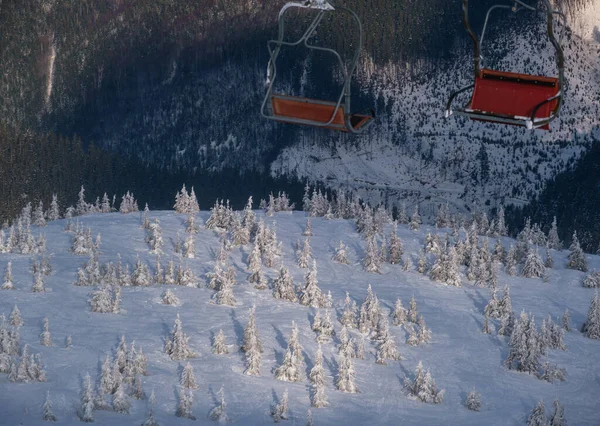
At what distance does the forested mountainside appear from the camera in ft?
504

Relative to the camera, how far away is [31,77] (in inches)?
6703

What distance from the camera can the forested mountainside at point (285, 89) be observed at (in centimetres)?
15375

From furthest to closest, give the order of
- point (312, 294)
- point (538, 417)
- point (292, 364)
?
1. point (312, 294)
2. point (292, 364)
3. point (538, 417)

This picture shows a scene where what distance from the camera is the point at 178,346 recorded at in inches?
2068

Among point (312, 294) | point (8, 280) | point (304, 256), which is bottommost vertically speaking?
point (312, 294)

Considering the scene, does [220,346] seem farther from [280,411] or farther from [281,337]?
[280,411]

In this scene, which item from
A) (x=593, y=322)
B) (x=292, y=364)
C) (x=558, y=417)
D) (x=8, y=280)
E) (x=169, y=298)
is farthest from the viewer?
(x=593, y=322)

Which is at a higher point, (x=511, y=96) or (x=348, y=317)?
(x=511, y=96)

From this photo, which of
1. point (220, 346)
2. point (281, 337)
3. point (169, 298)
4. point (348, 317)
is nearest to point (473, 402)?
point (348, 317)

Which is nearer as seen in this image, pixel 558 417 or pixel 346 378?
pixel 558 417

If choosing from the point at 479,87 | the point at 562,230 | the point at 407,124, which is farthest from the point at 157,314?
the point at 407,124

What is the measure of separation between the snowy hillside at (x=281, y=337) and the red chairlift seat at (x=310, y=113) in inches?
863

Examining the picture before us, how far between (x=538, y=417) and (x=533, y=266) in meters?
19.1

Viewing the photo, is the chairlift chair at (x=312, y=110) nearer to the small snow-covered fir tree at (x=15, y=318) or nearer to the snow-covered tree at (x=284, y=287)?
the small snow-covered fir tree at (x=15, y=318)
